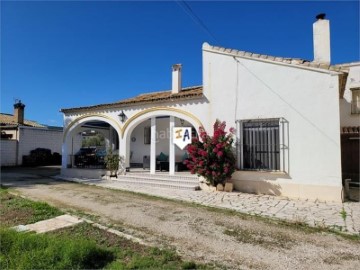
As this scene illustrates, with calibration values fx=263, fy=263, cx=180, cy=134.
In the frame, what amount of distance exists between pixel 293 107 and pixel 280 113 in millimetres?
526

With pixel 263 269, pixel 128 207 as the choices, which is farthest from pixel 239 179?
pixel 263 269

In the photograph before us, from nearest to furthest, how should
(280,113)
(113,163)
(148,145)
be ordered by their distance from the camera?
(280,113) → (113,163) → (148,145)

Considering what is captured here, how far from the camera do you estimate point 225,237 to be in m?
5.79

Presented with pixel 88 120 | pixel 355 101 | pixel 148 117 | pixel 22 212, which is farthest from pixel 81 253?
pixel 355 101

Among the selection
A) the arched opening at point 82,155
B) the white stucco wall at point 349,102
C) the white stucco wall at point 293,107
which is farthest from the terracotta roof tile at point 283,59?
the arched opening at point 82,155

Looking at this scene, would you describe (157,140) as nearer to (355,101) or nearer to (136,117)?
(136,117)

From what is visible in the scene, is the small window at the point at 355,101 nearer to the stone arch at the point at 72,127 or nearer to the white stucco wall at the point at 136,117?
the white stucco wall at the point at 136,117

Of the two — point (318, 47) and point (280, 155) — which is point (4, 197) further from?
point (318, 47)

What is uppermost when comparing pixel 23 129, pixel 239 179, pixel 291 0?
pixel 291 0

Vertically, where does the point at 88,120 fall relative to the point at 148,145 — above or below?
above

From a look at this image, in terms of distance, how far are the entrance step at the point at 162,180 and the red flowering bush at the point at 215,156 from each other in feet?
3.22

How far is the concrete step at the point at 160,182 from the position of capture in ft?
39.8

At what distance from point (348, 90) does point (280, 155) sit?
7519 millimetres

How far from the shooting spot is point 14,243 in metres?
5.00
